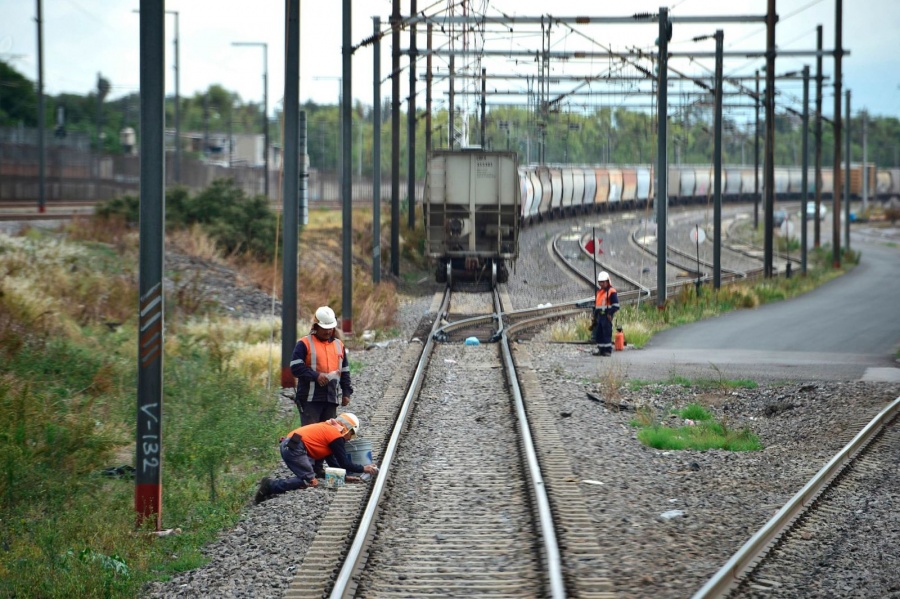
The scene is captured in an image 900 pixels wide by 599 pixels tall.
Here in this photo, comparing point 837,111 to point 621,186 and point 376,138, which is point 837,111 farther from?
point 621,186

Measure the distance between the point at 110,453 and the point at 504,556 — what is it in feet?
18.9

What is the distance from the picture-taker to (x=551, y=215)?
60.1m

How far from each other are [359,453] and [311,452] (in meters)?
0.47

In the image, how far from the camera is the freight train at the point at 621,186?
52.7 meters

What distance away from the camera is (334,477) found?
10461mm

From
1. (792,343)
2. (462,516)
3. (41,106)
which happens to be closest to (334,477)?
(462,516)

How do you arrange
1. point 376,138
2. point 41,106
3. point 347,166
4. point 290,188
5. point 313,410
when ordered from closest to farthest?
point 313,410, point 290,188, point 347,166, point 376,138, point 41,106

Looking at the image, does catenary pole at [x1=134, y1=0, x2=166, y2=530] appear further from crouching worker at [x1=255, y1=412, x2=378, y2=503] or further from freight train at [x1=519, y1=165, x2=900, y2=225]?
freight train at [x1=519, y1=165, x2=900, y2=225]

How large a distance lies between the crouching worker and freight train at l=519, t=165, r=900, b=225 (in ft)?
94.3

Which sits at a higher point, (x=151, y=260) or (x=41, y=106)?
(x=41, y=106)

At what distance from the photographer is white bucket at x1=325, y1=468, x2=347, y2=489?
10445mm

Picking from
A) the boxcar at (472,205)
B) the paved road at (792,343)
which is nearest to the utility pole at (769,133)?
the paved road at (792,343)

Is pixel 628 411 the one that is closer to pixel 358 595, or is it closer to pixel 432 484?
pixel 432 484

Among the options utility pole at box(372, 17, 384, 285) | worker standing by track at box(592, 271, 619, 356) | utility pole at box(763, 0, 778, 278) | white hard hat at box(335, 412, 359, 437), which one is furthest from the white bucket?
utility pole at box(763, 0, 778, 278)
